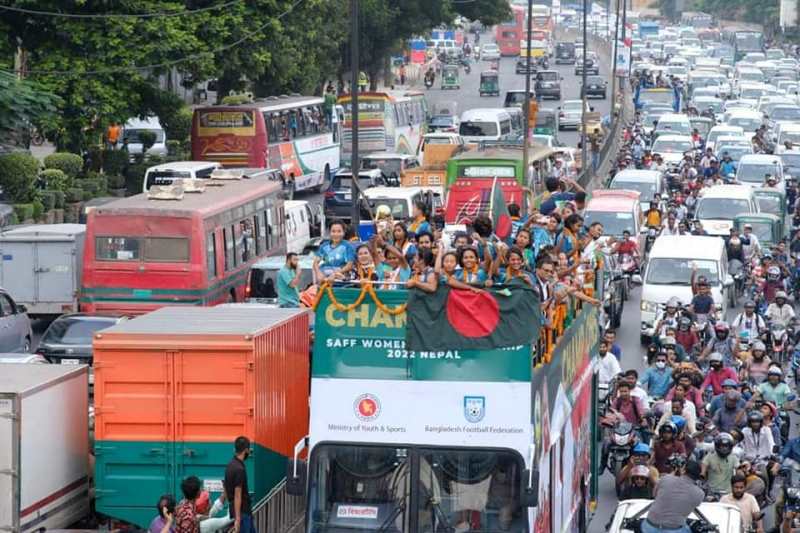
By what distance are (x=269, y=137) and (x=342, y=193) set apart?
156 inches

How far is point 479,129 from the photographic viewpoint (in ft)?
210

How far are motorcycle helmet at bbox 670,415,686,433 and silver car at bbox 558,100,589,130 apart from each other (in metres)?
59.5

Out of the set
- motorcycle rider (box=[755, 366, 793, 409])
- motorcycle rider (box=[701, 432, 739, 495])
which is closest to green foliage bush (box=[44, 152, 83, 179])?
motorcycle rider (box=[755, 366, 793, 409])

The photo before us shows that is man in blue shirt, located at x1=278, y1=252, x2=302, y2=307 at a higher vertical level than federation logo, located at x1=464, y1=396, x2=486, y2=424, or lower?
lower

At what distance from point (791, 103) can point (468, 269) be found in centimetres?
6465

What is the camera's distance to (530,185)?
43.4 metres

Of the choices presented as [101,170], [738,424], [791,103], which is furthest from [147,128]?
[738,424]

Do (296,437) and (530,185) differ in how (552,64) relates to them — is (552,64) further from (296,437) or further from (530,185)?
(296,437)

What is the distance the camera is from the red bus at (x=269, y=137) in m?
48.2

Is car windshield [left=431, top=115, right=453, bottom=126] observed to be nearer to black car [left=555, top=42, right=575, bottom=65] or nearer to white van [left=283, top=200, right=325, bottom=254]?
white van [left=283, top=200, right=325, bottom=254]

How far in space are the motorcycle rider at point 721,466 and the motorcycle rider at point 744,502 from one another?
2.89 ft

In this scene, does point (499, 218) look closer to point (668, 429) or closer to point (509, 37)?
point (668, 429)

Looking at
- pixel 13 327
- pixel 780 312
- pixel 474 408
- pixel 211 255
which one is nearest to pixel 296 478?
pixel 474 408

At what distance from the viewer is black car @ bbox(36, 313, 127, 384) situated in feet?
81.1
